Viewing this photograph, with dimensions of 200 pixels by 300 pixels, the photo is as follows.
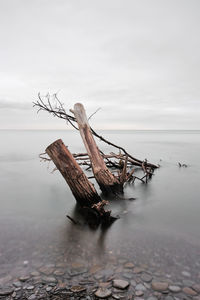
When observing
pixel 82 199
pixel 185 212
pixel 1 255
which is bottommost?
pixel 185 212

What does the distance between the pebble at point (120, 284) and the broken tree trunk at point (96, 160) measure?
3.74 meters

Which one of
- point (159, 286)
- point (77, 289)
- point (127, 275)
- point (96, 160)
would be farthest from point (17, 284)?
point (96, 160)

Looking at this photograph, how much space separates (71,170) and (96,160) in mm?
1469

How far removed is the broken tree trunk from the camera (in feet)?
20.7

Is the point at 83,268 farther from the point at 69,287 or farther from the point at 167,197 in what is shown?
the point at 167,197

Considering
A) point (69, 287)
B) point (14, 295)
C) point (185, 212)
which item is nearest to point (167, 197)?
point (185, 212)

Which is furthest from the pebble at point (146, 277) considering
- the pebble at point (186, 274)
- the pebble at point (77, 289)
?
the pebble at point (77, 289)

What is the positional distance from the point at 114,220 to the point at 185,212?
217 cm

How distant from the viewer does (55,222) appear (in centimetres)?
487

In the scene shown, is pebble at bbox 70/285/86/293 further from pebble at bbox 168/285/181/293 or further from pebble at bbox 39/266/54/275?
pebble at bbox 168/285/181/293

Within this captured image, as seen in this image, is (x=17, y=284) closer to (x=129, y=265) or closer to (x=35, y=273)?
(x=35, y=273)

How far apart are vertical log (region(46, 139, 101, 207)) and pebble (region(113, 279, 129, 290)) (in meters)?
2.40

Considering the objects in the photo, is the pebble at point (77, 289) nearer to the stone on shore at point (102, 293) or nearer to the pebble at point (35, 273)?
the stone on shore at point (102, 293)

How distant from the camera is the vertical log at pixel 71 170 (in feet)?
16.1
